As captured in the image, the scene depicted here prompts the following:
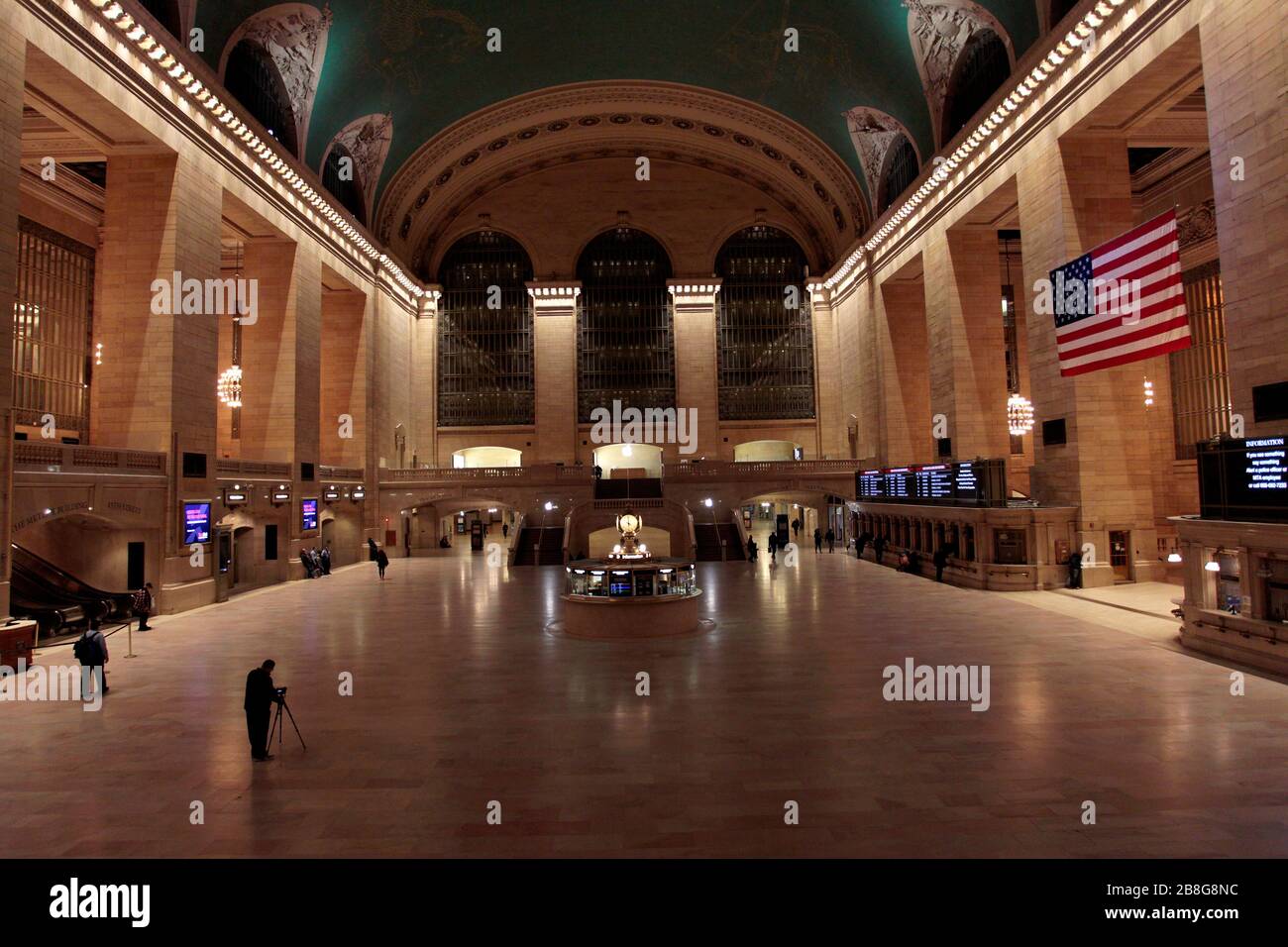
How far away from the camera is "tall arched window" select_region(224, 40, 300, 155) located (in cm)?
1877

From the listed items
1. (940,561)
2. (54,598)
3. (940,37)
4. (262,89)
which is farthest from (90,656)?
(940,37)

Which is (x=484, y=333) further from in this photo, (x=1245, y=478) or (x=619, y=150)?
(x=1245, y=478)

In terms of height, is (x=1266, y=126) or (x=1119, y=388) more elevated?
(x=1266, y=126)

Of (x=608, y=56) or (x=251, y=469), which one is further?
(x=608, y=56)

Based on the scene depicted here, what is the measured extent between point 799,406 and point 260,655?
1155 inches

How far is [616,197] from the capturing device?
1407 inches

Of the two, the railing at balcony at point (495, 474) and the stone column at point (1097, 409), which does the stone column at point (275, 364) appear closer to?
the railing at balcony at point (495, 474)

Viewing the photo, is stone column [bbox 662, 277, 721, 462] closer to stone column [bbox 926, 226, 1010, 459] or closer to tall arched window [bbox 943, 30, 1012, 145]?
stone column [bbox 926, 226, 1010, 459]

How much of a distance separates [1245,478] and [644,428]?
27.5 meters

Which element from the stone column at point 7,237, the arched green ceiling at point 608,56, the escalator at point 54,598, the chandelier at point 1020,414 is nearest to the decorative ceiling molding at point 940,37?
the arched green ceiling at point 608,56

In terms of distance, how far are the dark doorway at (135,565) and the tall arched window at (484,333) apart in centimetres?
2122

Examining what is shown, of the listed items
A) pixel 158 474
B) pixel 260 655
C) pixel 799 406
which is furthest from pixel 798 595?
pixel 799 406

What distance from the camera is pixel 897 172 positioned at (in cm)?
2680

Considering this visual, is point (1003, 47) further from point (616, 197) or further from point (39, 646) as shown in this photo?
point (39, 646)
